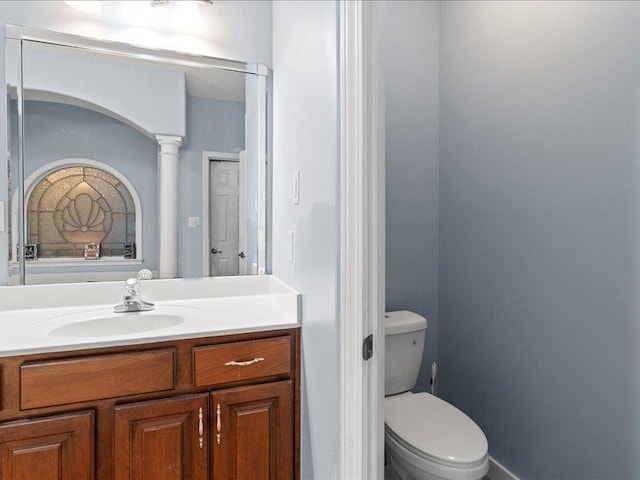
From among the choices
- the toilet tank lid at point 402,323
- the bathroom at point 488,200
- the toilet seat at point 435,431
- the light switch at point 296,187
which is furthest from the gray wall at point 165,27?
the toilet seat at point 435,431

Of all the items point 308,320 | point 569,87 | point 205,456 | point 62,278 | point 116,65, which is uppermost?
point 116,65

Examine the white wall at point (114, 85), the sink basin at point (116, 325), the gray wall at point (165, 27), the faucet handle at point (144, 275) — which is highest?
the gray wall at point (165, 27)

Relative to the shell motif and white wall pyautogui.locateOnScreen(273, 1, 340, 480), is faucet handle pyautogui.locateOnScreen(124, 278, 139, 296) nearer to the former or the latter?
the shell motif

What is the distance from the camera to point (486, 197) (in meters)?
1.90

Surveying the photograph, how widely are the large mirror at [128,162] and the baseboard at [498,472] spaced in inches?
55.8

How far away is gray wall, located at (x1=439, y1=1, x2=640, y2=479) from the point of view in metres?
1.36

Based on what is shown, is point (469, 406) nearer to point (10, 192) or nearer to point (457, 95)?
point (457, 95)

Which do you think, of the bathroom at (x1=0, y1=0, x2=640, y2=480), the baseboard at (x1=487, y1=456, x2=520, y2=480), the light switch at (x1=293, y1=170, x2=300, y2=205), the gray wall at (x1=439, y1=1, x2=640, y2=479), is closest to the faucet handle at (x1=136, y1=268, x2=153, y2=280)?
the bathroom at (x1=0, y1=0, x2=640, y2=480)

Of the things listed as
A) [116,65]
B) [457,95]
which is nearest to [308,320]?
[116,65]

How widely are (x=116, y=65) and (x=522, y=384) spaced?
220 centimetres

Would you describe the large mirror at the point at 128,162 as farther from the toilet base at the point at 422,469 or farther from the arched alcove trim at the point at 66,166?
the toilet base at the point at 422,469

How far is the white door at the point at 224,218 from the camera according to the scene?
1.82m

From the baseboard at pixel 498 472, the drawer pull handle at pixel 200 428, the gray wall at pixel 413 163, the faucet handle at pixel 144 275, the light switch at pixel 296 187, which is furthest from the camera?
the gray wall at pixel 413 163

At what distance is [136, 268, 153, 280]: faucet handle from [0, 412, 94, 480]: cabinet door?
62 cm
